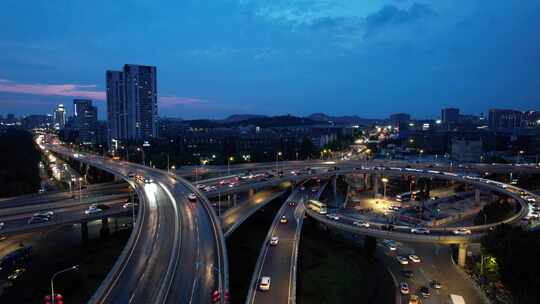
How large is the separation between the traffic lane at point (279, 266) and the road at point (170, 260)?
133 inches

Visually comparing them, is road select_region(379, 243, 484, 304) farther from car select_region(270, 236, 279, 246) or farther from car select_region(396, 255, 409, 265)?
car select_region(270, 236, 279, 246)

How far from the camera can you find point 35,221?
33.7 metres

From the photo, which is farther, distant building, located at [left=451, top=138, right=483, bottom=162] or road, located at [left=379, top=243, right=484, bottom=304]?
distant building, located at [left=451, top=138, right=483, bottom=162]

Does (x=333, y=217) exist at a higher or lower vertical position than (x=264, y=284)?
higher

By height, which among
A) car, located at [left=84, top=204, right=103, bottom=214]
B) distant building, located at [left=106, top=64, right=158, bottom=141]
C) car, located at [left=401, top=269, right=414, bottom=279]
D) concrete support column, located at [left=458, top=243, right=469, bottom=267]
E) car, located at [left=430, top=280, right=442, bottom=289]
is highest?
distant building, located at [left=106, top=64, right=158, bottom=141]

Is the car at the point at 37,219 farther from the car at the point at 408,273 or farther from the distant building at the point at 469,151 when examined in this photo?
the distant building at the point at 469,151

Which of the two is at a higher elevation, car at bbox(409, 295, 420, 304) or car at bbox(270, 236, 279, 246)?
car at bbox(270, 236, 279, 246)

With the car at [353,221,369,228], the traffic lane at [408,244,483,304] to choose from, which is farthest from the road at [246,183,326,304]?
the traffic lane at [408,244,483,304]

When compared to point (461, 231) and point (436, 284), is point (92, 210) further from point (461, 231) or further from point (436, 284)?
point (461, 231)

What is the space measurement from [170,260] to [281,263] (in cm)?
871

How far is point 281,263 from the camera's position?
2794 cm

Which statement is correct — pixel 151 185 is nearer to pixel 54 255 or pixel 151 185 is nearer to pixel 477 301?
pixel 54 255

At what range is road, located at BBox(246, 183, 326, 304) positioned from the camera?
72.8 feet

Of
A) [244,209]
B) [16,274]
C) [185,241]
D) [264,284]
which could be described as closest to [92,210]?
[16,274]
